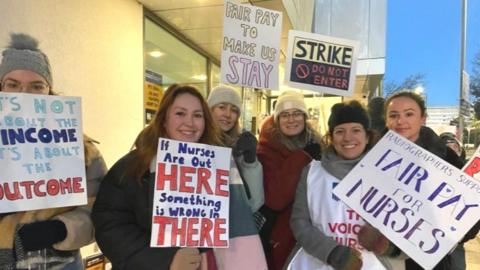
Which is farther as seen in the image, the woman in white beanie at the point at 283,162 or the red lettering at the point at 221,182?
the woman in white beanie at the point at 283,162

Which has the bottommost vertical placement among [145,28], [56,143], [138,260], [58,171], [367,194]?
[138,260]

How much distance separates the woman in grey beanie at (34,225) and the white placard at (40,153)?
0.11 m

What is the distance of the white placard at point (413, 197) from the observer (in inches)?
75.7

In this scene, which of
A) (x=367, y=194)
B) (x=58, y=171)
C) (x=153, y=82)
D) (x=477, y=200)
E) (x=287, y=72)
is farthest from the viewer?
(x=153, y=82)

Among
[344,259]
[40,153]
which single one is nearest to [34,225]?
[40,153]

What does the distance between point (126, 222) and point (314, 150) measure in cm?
134

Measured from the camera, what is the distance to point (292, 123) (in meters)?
2.80

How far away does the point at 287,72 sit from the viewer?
3207mm

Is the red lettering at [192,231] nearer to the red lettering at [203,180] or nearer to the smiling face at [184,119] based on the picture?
the red lettering at [203,180]

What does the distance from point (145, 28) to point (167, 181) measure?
3359mm

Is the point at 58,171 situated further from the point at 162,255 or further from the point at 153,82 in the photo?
the point at 153,82

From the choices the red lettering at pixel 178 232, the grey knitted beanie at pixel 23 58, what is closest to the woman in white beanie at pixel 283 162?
the red lettering at pixel 178 232

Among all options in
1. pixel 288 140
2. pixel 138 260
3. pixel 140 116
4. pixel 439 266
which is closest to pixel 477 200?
pixel 439 266

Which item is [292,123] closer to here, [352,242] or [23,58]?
[352,242]
